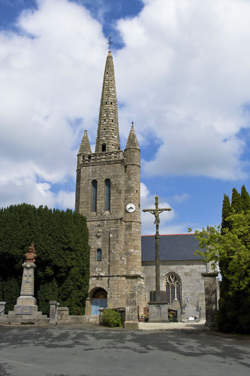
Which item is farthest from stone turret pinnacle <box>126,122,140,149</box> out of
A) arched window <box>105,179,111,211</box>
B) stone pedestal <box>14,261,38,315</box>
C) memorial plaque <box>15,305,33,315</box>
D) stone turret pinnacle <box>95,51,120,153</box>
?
memorial plaque <box>15,305,33,315</box>

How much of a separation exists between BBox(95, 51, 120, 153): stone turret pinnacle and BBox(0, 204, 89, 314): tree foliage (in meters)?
10.8

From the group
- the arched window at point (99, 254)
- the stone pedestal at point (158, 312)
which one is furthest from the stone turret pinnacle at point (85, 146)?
the stone pedestal at point (158, 312)

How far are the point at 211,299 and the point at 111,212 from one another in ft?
50.3

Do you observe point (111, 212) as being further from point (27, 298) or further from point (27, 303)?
point (27, 303)

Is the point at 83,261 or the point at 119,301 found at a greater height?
the point at 83,261

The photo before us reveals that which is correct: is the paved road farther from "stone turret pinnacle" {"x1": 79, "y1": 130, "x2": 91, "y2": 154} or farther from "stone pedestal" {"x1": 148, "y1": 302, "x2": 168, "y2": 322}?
"stone turret pinnacle" {"x1": 79, "y1": 130, "x2": 91, "y2": 154}

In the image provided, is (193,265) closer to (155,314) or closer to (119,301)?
(119,301)

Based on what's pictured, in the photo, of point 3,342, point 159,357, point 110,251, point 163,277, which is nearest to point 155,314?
point 110,251

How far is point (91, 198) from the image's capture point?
3219cm

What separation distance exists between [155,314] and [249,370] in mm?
14162

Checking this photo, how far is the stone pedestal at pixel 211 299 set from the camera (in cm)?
1653

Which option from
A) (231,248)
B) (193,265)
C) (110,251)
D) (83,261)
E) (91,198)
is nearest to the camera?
(231,248)

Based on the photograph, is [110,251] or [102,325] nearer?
[102,325]

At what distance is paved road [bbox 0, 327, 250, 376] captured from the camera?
22.1 feet
